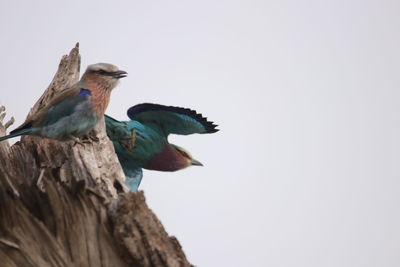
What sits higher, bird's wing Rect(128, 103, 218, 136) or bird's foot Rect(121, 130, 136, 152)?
bird's wing Rect(128, 103, 218, 136)

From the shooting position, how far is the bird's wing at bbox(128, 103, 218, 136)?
20.0 ft

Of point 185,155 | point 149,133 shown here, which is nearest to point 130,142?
point 149,133

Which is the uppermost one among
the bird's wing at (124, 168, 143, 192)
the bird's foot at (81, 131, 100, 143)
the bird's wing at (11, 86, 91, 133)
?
the bird's wing at (11, 86, 91, 133)

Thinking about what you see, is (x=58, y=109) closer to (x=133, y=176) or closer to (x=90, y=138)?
(x=90, y=138)

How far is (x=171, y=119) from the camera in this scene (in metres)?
6.26

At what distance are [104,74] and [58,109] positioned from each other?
45cm

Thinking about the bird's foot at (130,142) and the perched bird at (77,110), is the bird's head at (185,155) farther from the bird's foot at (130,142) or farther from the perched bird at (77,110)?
the perched bird at (77,110)

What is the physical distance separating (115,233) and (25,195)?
0.61m

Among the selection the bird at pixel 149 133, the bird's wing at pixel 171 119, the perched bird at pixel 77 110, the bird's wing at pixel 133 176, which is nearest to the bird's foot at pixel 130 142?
the bird at pixel 149 133

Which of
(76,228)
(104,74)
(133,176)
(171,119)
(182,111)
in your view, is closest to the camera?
(76,228)

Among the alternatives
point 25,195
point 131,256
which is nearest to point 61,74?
point 25,195

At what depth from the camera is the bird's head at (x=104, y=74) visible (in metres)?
4.78

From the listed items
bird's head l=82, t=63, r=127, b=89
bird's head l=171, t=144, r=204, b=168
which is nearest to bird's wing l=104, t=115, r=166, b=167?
bird's head l=171, t=144, r=204, b=168

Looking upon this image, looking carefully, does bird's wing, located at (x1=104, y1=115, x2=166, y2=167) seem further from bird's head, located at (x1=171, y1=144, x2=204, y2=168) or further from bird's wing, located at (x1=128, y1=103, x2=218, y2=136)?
bird's head, located at (x1=171, y1=144, x2=204, y2=168)
